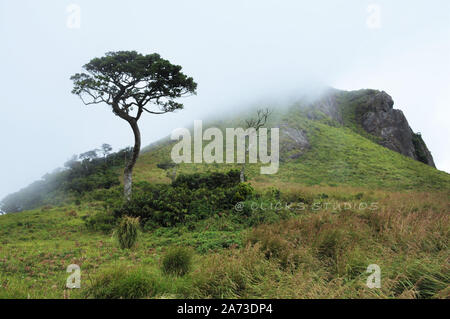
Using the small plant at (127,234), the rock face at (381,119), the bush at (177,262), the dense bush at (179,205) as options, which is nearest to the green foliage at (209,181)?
the dense bush at (179,205)

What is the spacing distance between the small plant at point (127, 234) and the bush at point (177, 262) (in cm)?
309

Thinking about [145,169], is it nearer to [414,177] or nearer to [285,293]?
[285,293]

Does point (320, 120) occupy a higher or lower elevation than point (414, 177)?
higher

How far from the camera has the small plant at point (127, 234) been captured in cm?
729

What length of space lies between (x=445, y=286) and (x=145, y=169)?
30472 mm

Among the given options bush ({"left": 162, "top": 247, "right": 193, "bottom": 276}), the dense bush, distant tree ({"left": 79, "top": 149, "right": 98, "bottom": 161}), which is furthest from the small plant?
distant tree ({"left": 79, "top": 149, "right": 98, "bottom": 161})

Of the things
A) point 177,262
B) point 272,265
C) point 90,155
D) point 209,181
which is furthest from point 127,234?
point 90,155

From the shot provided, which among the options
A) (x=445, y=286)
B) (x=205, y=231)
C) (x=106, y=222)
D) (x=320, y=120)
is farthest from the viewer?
(x=320, y=120)

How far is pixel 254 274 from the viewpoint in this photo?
3887 millimetres

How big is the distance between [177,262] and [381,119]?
75.6 m

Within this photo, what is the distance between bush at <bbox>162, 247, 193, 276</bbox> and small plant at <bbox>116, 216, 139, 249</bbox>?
3.09 m

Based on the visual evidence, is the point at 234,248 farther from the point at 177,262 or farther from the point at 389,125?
the point at 389,125

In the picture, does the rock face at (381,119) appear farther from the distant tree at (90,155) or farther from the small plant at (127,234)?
the small plant at (127,234)

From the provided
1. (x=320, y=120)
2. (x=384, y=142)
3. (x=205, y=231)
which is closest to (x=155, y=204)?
(x=205, y=231)
